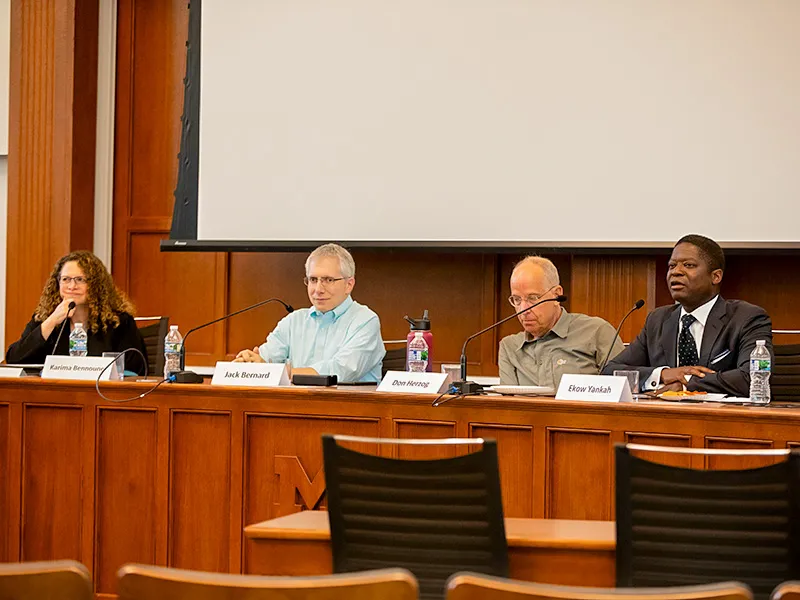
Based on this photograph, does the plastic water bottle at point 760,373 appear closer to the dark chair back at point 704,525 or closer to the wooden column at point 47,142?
the dark chair back at point 704,525

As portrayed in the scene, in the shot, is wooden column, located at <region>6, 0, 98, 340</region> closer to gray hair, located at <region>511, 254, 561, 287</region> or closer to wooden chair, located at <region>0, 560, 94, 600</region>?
gray hair, located at <region>511, 254, 561, 287</region>

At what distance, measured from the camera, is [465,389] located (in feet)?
11.3

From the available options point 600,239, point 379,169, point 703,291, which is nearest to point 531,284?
point 703,291

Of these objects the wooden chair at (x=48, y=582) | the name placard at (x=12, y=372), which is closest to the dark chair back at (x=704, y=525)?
the wooden chair at (x=48, y=582)

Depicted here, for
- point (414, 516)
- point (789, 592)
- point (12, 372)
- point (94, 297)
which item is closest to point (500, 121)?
point (94, 297)

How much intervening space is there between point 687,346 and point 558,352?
18.0 inches

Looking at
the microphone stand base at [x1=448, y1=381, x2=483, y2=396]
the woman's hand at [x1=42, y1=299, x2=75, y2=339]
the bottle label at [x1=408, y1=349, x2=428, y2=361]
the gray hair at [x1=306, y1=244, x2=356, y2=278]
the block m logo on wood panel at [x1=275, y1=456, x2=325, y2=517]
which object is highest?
the gray hair at [x1=306, y1=244, x2=356, y2=278]

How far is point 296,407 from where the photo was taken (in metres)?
3.56

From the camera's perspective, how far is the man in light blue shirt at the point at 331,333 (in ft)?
13.6

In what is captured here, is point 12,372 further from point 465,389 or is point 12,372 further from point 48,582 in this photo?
point 48,582

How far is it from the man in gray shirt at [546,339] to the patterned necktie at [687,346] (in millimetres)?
270

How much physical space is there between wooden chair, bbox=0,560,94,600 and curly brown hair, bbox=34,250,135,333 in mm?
3321

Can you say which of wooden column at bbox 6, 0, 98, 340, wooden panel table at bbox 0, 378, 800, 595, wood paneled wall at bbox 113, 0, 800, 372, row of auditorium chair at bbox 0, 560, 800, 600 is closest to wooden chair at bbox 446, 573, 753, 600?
row of auditorium chair at bbox 0, 560, 800, 600

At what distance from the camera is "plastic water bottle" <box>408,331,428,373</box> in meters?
3.77
